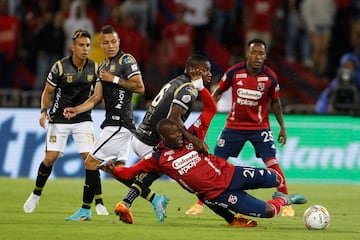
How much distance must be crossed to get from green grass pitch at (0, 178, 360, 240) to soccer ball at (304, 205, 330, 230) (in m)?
0.14

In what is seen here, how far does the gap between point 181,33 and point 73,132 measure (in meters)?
9.64

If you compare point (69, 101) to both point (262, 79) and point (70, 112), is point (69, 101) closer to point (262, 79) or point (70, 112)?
point (70, 112)

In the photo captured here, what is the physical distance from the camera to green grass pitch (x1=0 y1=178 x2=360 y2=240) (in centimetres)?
1160

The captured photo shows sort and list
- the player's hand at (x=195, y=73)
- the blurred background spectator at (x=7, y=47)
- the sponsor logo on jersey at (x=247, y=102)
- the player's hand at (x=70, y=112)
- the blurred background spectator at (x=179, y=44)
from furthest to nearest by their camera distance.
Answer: the blurred background spectator at (x=179, y=44) → the blurred background spectator at (x=7, y=47) → the sponsor logo on jersey at (x=247, y=102) → the player's hand at (x=70, y=112) → the player's hand at (x=195, y=73)

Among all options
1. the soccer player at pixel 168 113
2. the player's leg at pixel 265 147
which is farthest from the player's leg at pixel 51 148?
the player's leg at pixel 265 147

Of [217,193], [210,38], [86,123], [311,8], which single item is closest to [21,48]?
[210,38]

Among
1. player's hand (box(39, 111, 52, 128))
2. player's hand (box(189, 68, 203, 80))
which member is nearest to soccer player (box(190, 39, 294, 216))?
player's hand (box(189, 68, 203, 80))

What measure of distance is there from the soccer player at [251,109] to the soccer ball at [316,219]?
212cm

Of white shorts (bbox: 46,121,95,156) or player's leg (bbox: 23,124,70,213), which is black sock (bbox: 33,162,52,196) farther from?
white shorts (bbox: 46,121,95,156)

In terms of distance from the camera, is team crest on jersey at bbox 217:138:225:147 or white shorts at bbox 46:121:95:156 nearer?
white shorts at bbox 46:121:95:156

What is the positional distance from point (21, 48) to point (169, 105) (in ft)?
36.9

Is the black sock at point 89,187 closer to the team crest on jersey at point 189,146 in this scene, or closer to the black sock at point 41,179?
the black sock at point 41,179

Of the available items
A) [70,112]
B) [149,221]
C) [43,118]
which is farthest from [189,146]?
[43,118]

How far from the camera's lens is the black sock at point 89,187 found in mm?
13305
